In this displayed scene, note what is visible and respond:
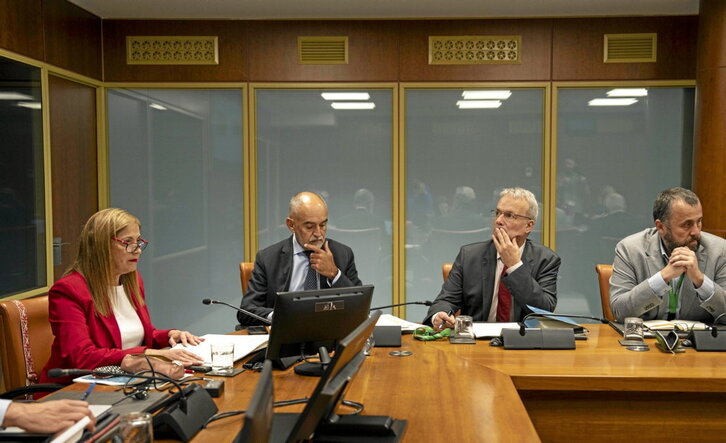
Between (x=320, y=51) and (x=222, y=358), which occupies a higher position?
(x=320, y=51)

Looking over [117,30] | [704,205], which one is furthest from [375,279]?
[117,30]

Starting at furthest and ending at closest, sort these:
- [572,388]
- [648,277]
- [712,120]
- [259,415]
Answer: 1. [712,120]
2. [648,277]
3. [572,388]
4. [259,415]

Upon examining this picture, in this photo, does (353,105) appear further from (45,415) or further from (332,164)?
(45,415)

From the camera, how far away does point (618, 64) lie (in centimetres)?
492

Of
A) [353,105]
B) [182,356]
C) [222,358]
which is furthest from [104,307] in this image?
[353,105]

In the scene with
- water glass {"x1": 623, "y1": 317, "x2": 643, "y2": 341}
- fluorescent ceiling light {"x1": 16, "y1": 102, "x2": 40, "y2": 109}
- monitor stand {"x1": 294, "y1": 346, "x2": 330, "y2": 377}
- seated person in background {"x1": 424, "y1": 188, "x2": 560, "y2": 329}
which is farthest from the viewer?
fluorescent ceiling light {"x1": 16, "y1": 102, "x2": 40, "y2": 109}

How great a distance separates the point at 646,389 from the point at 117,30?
4.50 m

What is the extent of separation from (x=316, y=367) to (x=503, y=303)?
1.26 m

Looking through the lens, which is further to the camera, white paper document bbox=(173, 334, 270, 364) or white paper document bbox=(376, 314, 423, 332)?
white paper document bbox=(376, 314, 423, 332)

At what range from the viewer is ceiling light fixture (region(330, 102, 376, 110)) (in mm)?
5045

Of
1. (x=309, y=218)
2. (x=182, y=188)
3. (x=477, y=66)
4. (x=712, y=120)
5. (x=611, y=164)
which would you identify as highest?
(x=477, y=66)

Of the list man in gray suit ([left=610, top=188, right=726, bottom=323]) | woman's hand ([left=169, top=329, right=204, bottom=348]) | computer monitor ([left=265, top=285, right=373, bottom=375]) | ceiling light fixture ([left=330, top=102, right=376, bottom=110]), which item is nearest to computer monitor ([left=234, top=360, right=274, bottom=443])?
computer monitor ([left=265, top=285, right=373, bottom=375])

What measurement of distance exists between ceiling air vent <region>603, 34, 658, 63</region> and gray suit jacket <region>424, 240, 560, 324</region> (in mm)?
2364

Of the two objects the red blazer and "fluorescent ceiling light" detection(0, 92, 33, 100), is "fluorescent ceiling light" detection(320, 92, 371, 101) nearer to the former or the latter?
"fluorescent ceiling light" detection(0, 92, 33, 100)
